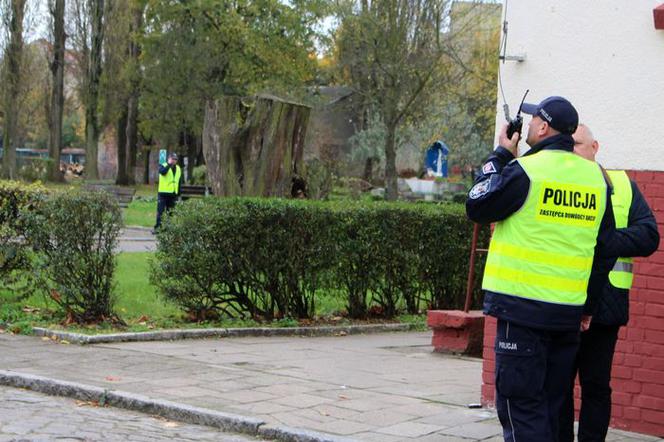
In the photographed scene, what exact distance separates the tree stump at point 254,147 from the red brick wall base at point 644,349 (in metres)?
7.85

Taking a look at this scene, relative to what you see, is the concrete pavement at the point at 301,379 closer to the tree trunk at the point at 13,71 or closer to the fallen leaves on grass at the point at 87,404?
the fallen leaves on grass at the point at 87,404

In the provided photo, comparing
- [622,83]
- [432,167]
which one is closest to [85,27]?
[432,167]

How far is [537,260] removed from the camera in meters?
5.07

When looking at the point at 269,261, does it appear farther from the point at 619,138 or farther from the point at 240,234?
the point at 619,138

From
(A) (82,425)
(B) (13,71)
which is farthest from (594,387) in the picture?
(B) (13,71)

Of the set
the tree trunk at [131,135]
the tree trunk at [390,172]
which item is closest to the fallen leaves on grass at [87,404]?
the tree trunk at [390,172]

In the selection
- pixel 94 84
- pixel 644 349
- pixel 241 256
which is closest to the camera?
pixel 644 349

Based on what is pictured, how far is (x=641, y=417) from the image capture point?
23.3 ft

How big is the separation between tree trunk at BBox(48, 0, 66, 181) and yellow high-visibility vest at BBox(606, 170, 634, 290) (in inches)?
1801

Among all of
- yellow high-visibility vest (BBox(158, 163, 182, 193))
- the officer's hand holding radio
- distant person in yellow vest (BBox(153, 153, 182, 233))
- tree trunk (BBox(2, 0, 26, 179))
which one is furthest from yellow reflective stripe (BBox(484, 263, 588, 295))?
tree trunk (BBox(2, 0, 26, 179))

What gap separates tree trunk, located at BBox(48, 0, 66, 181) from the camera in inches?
1943

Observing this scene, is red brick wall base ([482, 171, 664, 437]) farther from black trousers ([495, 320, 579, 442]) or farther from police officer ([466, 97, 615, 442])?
black trousers ([495, 320, 579, 442])

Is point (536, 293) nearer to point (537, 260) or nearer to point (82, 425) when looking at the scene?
point (537, 260)

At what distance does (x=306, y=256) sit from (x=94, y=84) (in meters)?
40.8
